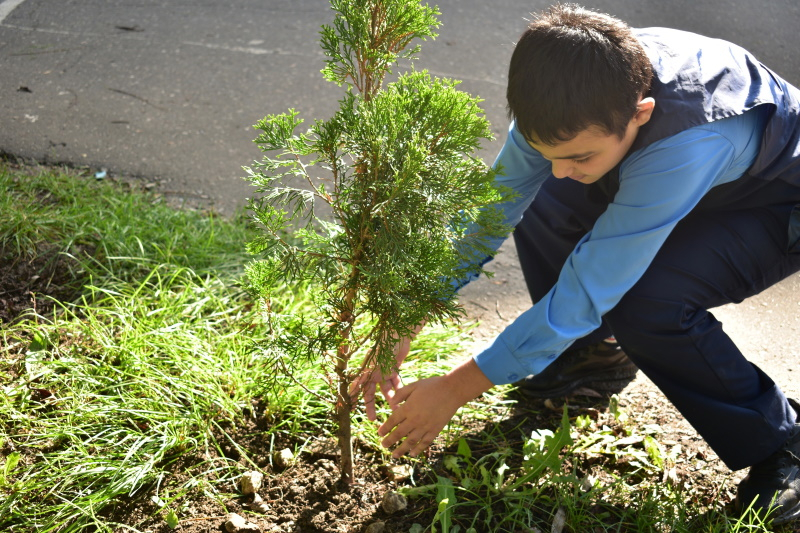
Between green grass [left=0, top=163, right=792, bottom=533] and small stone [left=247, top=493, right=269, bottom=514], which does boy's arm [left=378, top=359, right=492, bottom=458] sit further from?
small stone [left=247, top=493, right=269, bottom=514]

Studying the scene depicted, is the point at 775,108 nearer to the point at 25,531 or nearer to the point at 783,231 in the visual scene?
the point at 783,231

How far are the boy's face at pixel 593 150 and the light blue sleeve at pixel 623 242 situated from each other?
0.19 feet

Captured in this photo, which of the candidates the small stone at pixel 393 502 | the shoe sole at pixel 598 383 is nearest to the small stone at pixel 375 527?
the small stone at pixel 393 502

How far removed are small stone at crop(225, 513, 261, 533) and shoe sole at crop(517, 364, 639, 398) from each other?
99 centimetres

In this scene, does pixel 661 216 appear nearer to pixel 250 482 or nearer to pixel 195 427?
pixel 250 482

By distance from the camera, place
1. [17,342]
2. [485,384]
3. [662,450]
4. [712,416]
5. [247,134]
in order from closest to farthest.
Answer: [485,384] → [712,416] → [662,450] → [17,342] → [247,134]

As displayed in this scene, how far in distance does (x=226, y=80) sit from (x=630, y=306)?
3206 millimetres

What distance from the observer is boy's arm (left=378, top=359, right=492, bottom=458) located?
5.96 ft

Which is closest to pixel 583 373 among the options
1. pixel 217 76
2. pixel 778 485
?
pixel 778 485

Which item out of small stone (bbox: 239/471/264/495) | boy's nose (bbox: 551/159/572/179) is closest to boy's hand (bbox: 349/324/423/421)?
small stone (bbox: 239/471/264/495)

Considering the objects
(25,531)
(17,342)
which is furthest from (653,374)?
(17,342)

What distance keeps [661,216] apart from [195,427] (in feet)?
4.58

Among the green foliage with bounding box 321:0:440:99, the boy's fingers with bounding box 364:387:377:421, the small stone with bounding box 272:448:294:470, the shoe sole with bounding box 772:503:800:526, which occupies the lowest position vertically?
the small stone with bounding box 272:448:294:470

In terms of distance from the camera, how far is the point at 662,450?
2.23 m
